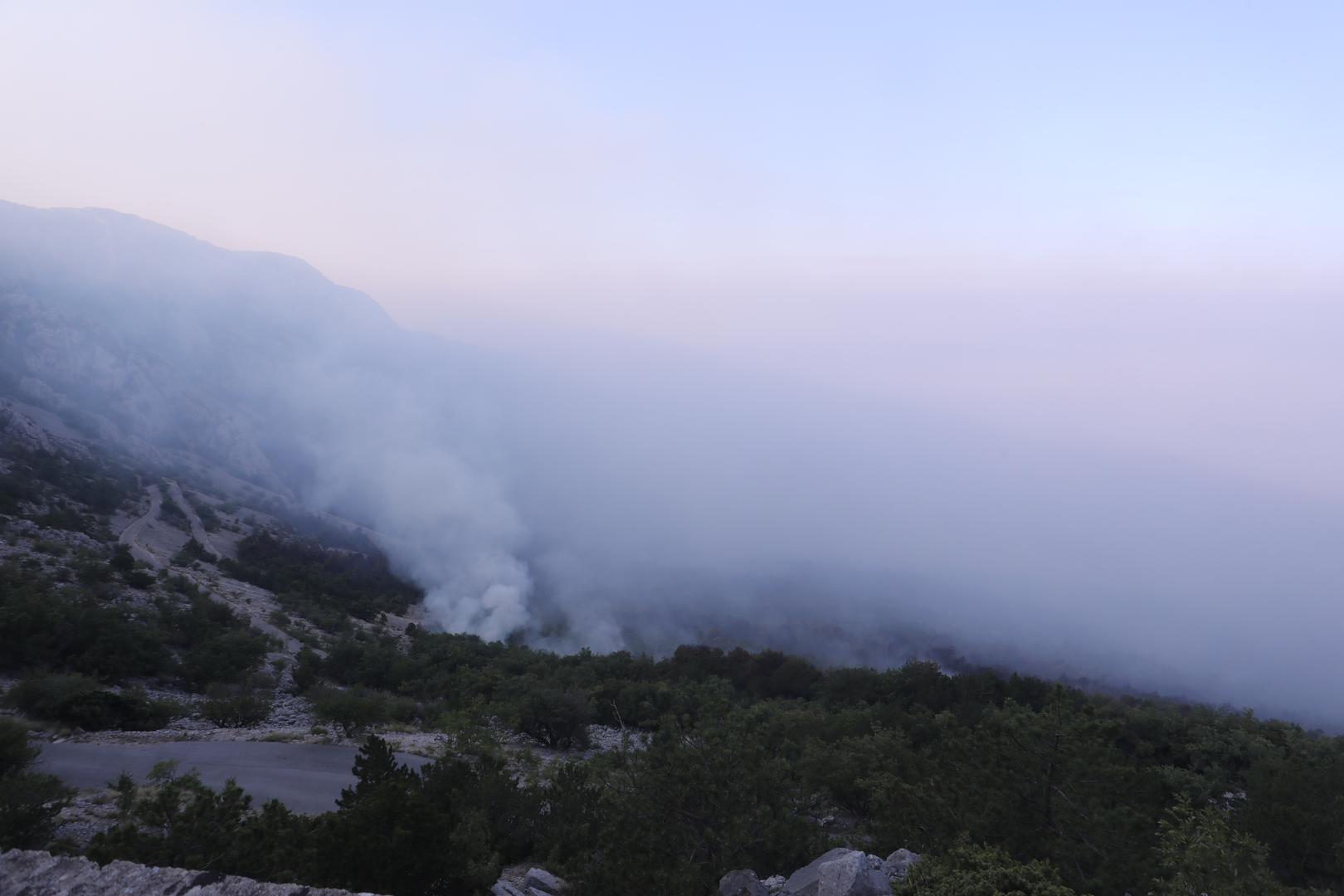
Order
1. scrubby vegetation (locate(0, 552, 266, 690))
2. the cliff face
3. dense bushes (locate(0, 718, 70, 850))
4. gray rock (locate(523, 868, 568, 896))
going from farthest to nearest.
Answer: scrubby vegetation (locate(0, 552, 266, 690)), gray rock (locate(523, 868, 568, 896)), dense bushes (locate(0, 718, 70, 850)), the cliff face

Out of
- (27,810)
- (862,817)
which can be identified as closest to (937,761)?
(862,817)

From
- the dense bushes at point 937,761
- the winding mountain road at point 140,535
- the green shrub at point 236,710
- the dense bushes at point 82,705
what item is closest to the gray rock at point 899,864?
the dense bushes at point 937,761

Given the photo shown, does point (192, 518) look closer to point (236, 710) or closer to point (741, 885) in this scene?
point (236, 710)

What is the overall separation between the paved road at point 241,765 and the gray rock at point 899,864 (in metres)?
11.5

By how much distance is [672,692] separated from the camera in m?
31.1

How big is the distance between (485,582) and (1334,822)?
79195mm

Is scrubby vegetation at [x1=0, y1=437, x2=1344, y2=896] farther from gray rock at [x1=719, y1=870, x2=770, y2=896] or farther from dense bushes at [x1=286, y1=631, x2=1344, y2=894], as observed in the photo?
gray rock at [x1=719, y1=870, x2=770, y2=896]

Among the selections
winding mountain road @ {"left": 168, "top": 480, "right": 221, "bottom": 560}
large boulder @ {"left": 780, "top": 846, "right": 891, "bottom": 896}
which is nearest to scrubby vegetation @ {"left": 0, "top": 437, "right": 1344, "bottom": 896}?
large boulder @ {"left": 780, "top": 846, "right": 891, "bottom": 896}

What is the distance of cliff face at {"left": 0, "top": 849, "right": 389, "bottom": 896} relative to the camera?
4.54 metres

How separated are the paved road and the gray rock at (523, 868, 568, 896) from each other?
22.5ft

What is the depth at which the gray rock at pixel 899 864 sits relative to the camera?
347 inches

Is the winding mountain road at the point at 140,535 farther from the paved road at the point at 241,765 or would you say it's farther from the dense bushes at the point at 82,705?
the paved road at the point at 241,765

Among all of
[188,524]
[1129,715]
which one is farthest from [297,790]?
[188,524]

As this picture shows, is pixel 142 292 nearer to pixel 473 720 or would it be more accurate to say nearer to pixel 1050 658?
pixel 473 720
